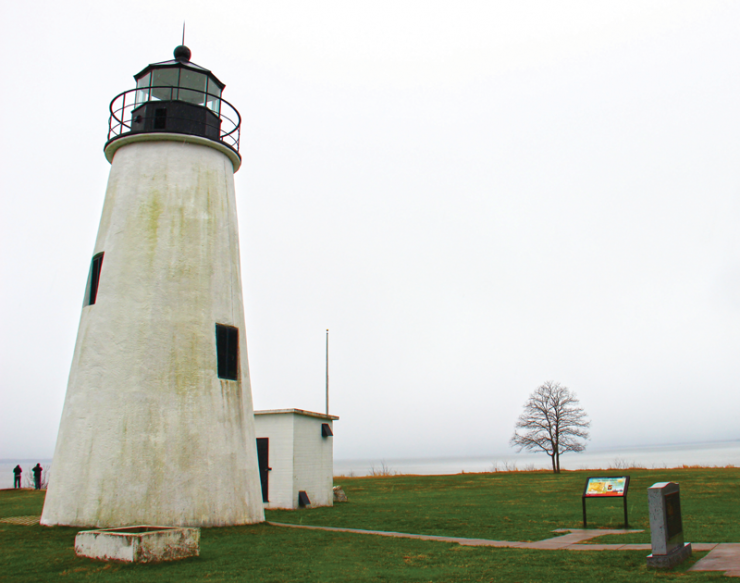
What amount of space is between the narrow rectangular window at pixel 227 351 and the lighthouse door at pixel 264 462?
6586mm

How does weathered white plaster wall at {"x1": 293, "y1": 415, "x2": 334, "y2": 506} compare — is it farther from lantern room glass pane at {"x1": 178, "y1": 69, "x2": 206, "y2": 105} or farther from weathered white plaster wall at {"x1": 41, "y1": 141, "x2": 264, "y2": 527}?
lantern room glass pane at {"x1": 178, "y1": 69, "x2": 206, "y2": 105}

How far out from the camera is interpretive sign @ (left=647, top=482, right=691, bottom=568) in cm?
793

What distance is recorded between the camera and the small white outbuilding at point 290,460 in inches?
777

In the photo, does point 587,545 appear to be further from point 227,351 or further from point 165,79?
point 165,79

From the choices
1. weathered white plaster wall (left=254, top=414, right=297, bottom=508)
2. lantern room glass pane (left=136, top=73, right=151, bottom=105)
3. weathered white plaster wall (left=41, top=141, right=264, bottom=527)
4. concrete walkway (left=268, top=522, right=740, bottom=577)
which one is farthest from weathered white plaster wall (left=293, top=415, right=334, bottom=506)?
lantern room glass pane (left=136, top=73, right=151, bottom=105)

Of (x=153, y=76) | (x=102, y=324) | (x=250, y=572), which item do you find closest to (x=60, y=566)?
(x=250, y=572)

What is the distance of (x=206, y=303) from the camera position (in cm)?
1435

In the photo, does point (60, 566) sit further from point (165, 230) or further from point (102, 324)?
point (165, 230)

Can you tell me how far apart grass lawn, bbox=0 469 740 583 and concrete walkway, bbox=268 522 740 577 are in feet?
1.11

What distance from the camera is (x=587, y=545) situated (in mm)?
10273

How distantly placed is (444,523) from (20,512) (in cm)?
1295

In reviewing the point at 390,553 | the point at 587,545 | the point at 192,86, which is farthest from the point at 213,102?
the point at 587,545

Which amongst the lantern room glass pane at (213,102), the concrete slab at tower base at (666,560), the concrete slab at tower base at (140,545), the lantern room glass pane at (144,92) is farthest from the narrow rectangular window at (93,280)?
the concrete slab at tower base at (666,560)

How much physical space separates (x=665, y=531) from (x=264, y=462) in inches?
580
